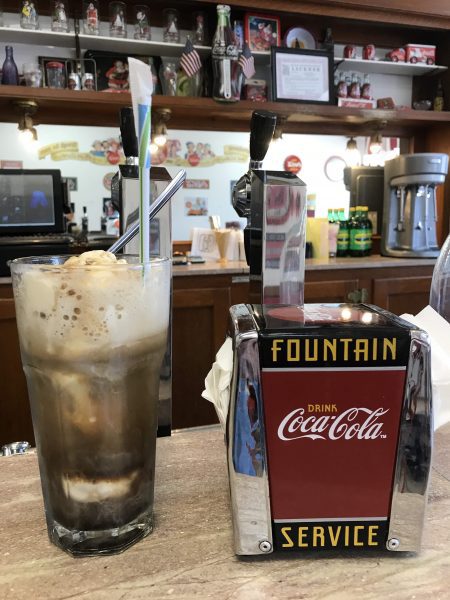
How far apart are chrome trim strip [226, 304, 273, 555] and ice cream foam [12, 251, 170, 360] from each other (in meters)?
0.09

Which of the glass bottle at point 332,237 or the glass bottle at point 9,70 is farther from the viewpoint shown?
the glass bottle at point 332,237

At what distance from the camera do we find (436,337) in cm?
63

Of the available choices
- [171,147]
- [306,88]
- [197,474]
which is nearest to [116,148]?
[171,147]

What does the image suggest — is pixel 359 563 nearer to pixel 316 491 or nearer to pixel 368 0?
pixel 316 491

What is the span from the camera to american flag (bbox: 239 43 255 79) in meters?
2.95

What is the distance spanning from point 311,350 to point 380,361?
0.06 m

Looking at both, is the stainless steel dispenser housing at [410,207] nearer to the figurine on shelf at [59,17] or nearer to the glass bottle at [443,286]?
the figurine on shelf at [59,17]

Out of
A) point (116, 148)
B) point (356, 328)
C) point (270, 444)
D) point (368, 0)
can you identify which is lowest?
point (270, 444)

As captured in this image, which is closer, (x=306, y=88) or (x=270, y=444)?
(x=270, y=444)

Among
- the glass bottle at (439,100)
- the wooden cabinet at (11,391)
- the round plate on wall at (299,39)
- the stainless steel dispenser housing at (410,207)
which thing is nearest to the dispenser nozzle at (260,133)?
the wooden cabinet at (11,391)

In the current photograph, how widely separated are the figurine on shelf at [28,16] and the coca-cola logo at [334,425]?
3028 millimetres

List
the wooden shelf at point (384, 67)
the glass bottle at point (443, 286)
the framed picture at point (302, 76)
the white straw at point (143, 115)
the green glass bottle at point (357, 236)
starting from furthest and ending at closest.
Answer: the wooden shelf at point (384, 67) → the framed picture at point (302, 76) → the green glass bottle at point (357, 236) → the glass bottle at point (443, 286) → the white straw at point (143, 115)

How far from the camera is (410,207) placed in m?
3.02

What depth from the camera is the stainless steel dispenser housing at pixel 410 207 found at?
9.50 ft
